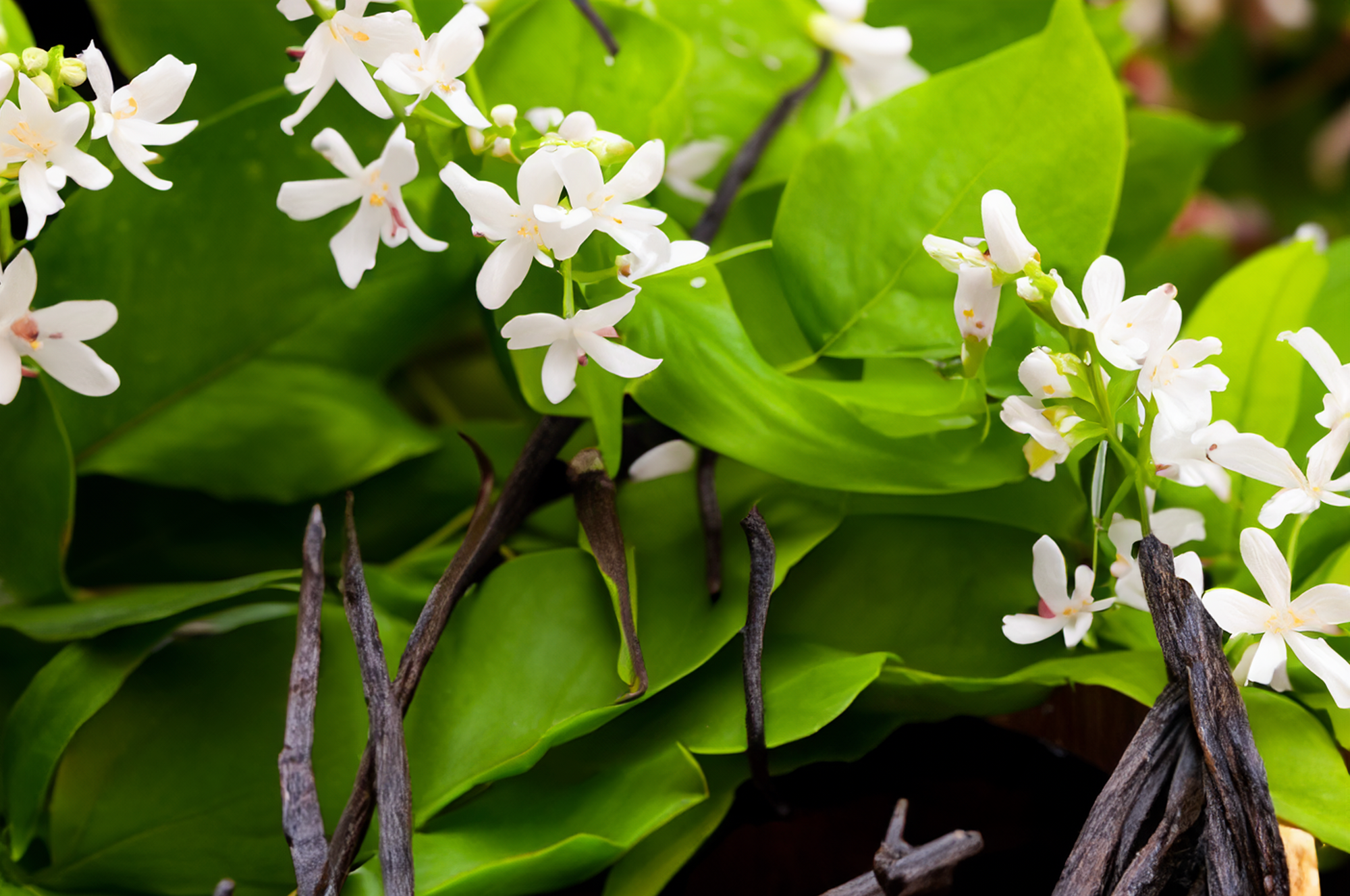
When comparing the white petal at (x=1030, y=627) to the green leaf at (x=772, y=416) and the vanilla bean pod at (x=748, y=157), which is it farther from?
the vanilla bean pod at (x=748, y=157)

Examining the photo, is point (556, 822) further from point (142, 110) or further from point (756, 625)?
point (142, 110)

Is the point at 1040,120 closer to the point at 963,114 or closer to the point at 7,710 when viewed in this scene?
→ the point at 963,114

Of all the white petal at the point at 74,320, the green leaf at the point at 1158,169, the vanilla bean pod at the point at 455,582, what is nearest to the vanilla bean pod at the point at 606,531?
the vanilla bean pod at the point at 455,582

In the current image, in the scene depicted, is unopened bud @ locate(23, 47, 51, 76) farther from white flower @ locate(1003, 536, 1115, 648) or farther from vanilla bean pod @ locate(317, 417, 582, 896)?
white flower @ locate(1003, 536, 1115, 648)

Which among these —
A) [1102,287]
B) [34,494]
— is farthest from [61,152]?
[1102,287]

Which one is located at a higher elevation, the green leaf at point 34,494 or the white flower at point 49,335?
the white flower at point 49,335

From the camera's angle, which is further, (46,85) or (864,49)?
(864,49)

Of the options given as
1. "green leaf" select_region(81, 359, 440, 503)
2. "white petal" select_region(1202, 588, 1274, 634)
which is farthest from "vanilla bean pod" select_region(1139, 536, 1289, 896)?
"green leaf" select_region(81, 359, 440, 503)
